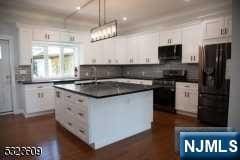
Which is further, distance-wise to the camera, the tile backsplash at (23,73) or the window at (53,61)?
the window at (53,61)

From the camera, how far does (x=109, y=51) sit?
242 inches


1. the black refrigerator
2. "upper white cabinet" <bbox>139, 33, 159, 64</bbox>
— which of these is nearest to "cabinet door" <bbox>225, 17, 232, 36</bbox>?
the black refrigerator

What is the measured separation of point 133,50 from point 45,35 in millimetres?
2896

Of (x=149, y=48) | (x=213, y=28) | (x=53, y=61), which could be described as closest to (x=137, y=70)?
(x=149, y=48)

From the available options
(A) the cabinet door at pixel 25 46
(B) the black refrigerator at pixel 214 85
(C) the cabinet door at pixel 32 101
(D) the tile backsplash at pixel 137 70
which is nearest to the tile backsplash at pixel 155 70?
(D) the tile backsplash at pixel 137 70

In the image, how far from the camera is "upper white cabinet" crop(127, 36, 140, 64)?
5938mm

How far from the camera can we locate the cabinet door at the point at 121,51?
629cm

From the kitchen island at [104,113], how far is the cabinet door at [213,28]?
6.14ft

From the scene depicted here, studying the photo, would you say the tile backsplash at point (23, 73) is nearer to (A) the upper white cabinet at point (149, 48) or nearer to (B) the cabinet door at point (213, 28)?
(A) the upper white cabinet at point (149, 48)

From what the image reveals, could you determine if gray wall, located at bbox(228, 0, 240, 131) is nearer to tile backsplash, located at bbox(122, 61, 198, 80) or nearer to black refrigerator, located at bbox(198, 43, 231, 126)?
black refrigerator, located at bbox(198, 43, 231, 126)

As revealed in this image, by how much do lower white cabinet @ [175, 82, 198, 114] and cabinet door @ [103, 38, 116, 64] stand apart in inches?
105

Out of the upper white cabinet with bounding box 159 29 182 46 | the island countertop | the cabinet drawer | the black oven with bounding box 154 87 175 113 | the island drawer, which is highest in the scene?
the upper white cabinet with bounding box 159 29 182 46

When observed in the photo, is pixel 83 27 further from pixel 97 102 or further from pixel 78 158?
pixel 78 158

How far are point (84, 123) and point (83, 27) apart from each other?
4.01 metres
